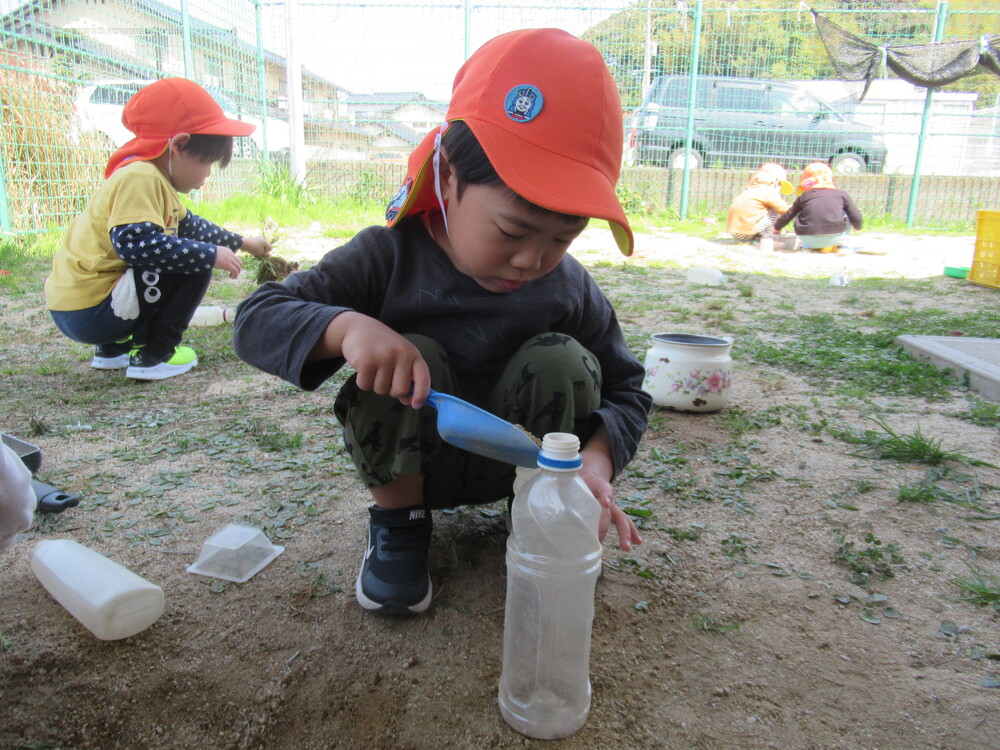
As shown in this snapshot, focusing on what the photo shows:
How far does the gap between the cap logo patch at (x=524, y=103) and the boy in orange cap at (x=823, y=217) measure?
7229mm

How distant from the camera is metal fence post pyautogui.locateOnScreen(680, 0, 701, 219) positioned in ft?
33.8

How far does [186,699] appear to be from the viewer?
1.23 m

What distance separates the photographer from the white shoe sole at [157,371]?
3.04 m

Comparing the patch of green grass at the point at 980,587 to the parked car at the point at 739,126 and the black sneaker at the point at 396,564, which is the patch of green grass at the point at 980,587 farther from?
the parked car at the point at 739,126

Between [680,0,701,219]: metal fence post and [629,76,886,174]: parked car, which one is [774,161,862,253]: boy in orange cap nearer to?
[680,0,701,219]: metal fence post

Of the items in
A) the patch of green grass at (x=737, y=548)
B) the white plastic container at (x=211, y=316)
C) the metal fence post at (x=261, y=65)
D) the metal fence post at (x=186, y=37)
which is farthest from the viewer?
the metal fence post at (x=261, y=65)

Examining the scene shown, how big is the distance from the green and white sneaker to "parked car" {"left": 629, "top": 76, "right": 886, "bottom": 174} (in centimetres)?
872

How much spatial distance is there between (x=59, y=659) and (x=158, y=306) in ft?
7.07

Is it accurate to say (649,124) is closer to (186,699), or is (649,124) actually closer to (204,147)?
(204,147)

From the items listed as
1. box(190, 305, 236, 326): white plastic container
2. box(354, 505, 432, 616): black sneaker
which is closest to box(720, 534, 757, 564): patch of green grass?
box(354, 505, 432, 616): black sneaker

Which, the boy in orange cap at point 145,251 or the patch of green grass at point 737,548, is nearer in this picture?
the patch of green grass at point 737,548

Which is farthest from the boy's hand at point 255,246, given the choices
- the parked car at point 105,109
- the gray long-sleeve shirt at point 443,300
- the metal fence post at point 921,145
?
the metal fence post at point 921,145

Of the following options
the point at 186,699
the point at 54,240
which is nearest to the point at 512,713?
the point at 186,699

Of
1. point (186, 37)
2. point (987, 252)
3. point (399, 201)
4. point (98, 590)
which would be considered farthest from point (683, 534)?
point (186, 37)
